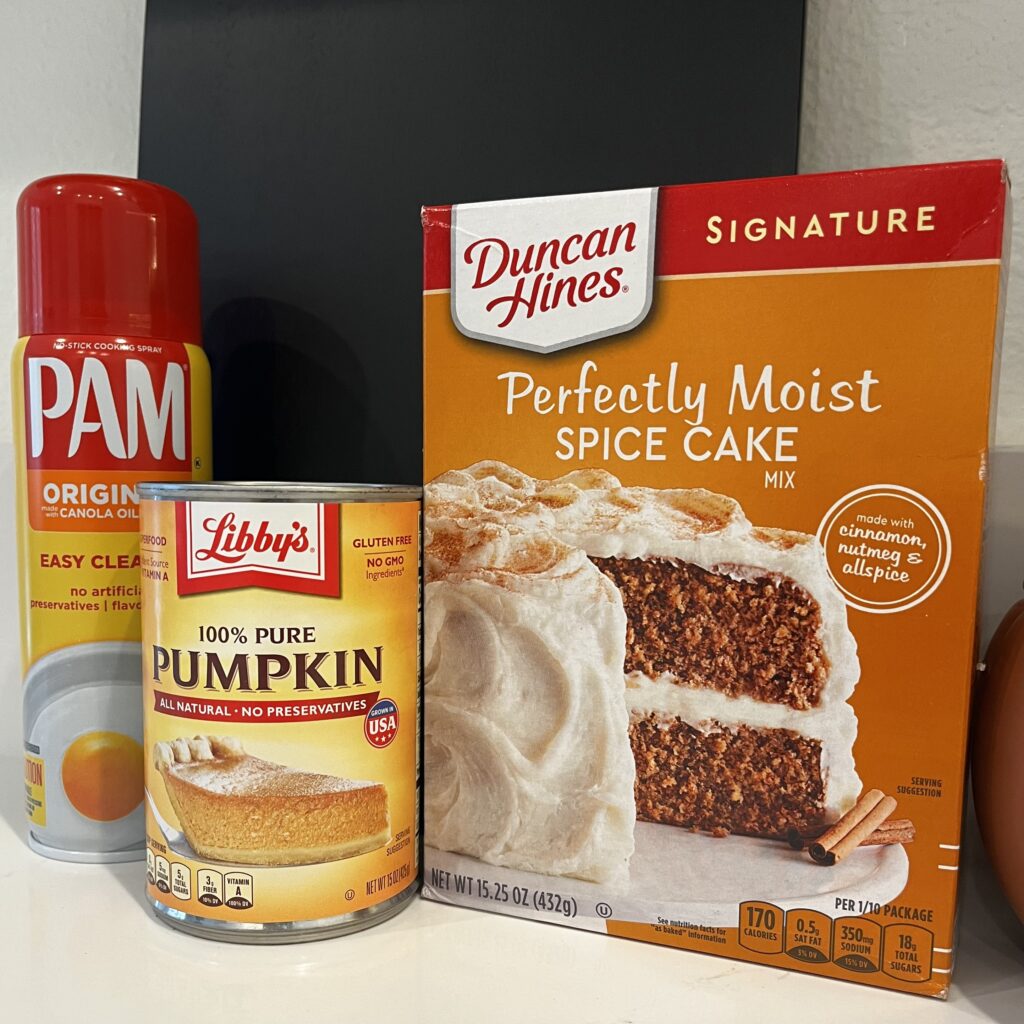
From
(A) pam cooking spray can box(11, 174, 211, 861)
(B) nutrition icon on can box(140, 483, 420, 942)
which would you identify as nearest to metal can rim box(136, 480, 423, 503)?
(B) nutrition icon on can box(140, 483, 420, 942)

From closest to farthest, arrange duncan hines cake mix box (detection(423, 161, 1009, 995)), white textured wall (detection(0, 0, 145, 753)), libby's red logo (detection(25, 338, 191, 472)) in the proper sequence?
duncan hines cake mix box (detection(423, 161, 1009, 995)) → libby's red logo (detection(25, 338, 191, 472)) → white textured wall (detection(0, 0, 145, 753))

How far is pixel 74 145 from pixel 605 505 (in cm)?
68

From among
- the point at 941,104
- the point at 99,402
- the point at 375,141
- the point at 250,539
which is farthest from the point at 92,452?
the point at 941,104

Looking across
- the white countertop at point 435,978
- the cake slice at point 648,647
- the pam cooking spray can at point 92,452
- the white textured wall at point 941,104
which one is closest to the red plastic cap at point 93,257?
the pam cooking spray can at point 92,452

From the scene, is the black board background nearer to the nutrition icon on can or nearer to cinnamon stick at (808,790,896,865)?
the nutrition icon on can

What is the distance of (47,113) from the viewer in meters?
0.90

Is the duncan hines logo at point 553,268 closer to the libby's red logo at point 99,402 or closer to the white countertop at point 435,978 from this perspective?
the libby's red logo at point 99,402

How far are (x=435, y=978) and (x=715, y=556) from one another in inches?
10.9

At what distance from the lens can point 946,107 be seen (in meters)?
0.69

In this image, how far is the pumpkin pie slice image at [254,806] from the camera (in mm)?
526

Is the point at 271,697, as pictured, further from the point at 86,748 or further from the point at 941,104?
the point at 941,104

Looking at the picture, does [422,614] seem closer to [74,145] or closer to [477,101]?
[477,101]

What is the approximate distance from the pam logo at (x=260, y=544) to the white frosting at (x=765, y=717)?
7.5 inches

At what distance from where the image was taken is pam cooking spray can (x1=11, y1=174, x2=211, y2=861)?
621 millimetres
